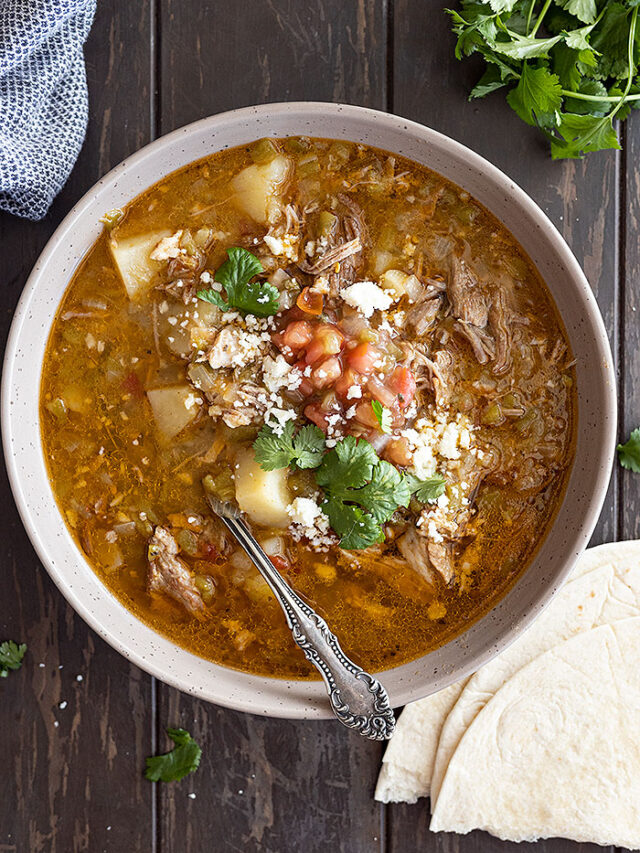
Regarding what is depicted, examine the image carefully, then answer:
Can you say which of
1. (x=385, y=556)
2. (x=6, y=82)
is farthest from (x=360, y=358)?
(x=6, y=82)

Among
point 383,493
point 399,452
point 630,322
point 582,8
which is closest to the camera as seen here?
point 383,493

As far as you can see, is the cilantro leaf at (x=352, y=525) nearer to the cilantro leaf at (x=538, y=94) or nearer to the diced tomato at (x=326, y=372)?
the diced tomato at (x=326, y=372)

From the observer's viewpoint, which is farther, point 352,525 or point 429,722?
point 429,722

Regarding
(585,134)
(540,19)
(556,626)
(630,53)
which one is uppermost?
(540,19)

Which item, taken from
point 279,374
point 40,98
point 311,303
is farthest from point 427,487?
point 40,98

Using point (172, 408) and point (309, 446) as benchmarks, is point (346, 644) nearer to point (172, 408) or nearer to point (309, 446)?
point (309, 446)

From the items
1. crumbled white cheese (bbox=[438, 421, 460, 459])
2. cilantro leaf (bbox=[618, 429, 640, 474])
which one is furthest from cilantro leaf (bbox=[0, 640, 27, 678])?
cilantro leaf (bbox=[618, 429, 640, 474])

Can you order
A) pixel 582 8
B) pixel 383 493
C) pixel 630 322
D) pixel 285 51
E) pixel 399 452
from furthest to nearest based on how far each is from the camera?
pixel 630 322 < pixel 285 51 < pixel 582 8 < pixel 399 452 < pixel 383 493
